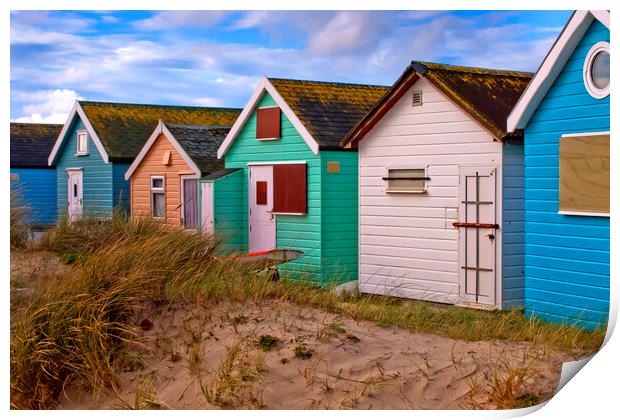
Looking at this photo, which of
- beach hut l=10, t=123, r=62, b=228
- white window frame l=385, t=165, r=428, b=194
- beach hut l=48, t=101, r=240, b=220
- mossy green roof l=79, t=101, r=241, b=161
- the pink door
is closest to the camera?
white window frame l=385, t=165, r=428, b=194

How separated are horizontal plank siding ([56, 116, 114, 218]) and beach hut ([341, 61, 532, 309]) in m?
9.78

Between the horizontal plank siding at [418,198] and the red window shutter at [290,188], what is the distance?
1.34 metres

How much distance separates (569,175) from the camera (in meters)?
11.1

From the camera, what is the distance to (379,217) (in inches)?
591

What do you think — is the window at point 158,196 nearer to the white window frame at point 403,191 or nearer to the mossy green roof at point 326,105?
the mossy green roof at point 326,105

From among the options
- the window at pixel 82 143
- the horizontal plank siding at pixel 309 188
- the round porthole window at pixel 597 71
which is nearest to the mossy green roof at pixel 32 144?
the window at pixel 82 143

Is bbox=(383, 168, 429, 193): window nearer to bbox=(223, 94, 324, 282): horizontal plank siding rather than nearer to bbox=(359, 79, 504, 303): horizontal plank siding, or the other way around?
bbox=(359, 79, 504, 303): horizontal plank siding

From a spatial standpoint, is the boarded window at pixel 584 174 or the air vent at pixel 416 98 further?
the air vent at pixel 416 98

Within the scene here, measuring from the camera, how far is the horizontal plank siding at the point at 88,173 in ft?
77.7

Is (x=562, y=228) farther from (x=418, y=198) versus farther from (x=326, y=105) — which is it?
(x=326, y=105)

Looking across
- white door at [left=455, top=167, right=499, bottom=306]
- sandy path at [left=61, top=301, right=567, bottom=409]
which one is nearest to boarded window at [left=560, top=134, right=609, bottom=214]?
white door at [left=455, top=167, right=499, bottom=306]

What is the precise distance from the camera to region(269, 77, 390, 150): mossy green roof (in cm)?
1622

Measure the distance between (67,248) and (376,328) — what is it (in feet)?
24.0
